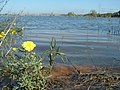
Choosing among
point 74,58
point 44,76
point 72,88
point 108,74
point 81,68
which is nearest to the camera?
point 44,76

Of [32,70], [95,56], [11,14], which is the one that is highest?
[11,14]

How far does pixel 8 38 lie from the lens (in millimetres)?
5715

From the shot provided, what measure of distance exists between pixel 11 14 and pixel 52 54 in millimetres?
1535

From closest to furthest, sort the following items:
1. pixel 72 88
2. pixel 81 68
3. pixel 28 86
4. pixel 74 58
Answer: pixel 28 86 → pixel 72 88 → pixel 81 68 → pixel 74 58

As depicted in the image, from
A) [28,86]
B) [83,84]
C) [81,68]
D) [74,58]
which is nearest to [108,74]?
[83,84]

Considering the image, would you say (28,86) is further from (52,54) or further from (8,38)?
(8,38)

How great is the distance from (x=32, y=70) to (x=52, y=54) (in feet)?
2.03

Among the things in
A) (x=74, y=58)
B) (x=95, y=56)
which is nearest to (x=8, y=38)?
(x=74, y=58)

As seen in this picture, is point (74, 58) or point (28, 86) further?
point (74, 58)

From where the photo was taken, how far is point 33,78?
4.21m

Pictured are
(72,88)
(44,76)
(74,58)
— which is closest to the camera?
(44,76)

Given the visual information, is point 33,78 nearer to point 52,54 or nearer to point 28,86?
point 28,86

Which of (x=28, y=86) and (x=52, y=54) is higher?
(x=52, y=54)

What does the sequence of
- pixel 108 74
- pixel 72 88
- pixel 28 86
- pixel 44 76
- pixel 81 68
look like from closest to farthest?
pixel 28 86, pixel 44 76, pixel 72 88, pixel 108 74, pixel 81 68
